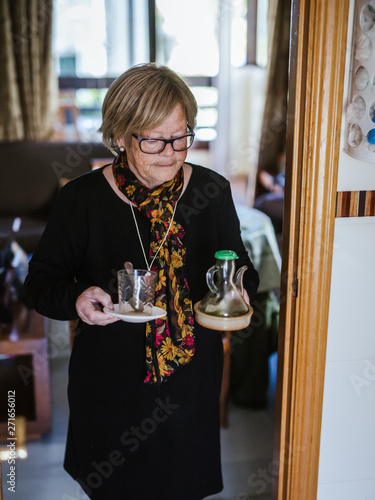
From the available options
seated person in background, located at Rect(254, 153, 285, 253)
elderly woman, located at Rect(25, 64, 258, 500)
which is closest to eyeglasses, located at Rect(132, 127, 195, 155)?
elderly woman, located at Rect(25, 64, 258, 500)

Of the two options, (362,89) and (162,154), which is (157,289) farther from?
(362,89)

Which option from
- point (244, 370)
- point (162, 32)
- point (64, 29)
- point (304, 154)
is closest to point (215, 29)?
point (162, 32)

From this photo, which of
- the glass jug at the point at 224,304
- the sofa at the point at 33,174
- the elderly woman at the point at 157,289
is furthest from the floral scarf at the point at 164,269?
the sofa at the point at 33,174

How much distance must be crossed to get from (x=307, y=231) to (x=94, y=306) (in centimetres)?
53

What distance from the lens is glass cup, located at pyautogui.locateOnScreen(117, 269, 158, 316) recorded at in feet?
3.96

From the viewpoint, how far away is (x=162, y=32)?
20.3 ft

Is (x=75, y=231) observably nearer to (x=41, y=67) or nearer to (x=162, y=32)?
(x=41, y=67)

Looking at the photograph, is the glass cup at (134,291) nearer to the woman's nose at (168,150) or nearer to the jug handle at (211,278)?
the jug handle at (211,278)

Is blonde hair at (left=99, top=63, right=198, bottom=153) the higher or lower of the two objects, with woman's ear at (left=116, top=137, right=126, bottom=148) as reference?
higher

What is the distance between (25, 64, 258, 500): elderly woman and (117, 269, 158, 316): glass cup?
75mm

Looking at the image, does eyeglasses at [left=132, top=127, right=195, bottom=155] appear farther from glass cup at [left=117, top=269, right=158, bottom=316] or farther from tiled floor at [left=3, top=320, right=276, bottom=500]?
tiled floor at [left=3, top=320, right=276, bottom=500]

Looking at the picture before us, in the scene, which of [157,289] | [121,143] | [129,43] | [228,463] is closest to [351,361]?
[157,289]

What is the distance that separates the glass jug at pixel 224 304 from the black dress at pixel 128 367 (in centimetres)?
15

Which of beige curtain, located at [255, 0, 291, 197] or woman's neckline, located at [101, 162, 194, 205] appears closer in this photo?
woman's neckline, located at [101, 162, 194, 205]
